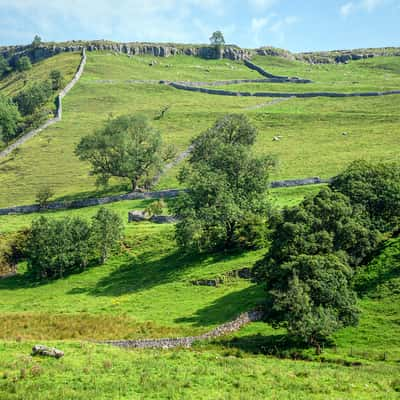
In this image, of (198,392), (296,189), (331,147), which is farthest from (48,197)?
(198,392)

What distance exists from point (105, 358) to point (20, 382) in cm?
644

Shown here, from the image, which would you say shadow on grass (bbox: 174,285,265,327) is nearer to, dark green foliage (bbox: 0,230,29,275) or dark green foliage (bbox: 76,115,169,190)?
dark green foliage (bbox: 0,230,29,275)

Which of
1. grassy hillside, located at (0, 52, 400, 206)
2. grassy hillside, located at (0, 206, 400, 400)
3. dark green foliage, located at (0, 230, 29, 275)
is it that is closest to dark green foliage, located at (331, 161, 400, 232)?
grassy hillside, located at (0, 206, 400, 400)

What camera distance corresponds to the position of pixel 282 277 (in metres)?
43.5

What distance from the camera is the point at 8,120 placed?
5369 inches

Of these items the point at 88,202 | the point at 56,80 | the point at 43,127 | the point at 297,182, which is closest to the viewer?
the point at 297,182

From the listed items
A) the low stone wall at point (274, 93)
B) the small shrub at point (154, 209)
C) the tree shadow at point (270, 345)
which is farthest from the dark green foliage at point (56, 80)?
the tree shadow at point (270, 345)

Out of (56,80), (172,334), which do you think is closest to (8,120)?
(56,80)

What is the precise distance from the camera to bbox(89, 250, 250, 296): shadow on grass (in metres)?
60.3

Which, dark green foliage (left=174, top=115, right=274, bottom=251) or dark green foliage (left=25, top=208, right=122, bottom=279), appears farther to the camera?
dark green foliage (left=25, top=208, right=122, bottom=279)

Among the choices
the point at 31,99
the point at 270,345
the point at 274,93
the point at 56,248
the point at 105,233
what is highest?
the point at 274,93

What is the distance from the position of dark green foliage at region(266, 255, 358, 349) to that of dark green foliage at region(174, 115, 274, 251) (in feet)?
67.8

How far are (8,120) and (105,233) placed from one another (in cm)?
8224

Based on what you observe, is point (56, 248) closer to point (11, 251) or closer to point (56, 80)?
point (11, 251)
